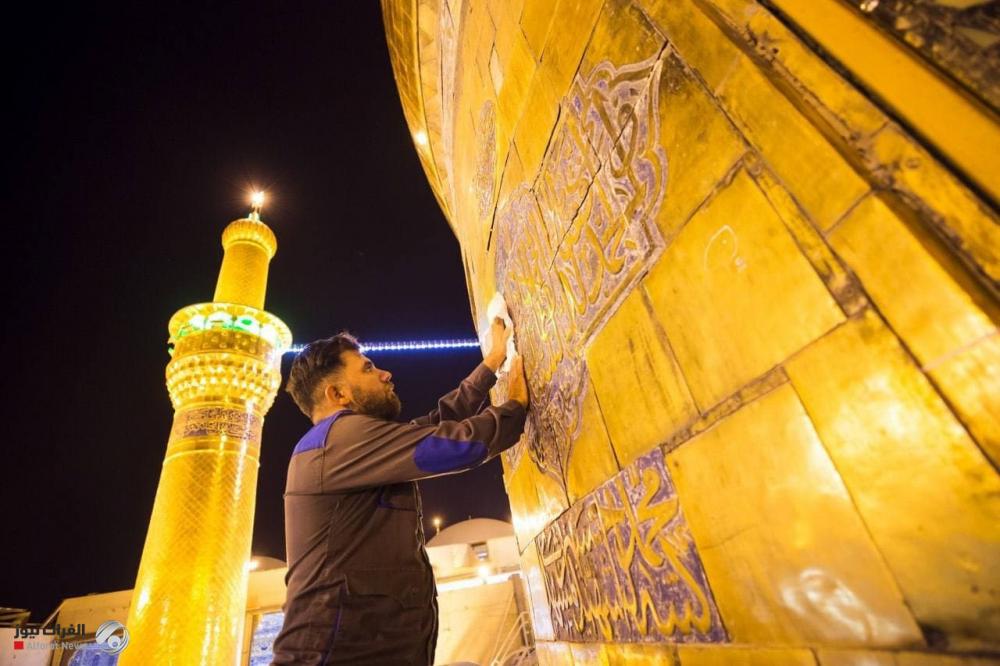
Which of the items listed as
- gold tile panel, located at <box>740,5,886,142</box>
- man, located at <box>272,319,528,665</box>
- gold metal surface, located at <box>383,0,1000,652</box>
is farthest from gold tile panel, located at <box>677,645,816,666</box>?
man, located at <box>272,319,528,665</box>

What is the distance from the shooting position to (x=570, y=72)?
1.25 m

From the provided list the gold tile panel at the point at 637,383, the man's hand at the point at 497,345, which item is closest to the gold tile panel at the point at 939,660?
the gold tile panel at the point at 637,383

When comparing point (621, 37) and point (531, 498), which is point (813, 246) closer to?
point (621, 37)

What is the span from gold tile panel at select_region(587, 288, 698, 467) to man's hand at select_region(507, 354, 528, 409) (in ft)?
1.95

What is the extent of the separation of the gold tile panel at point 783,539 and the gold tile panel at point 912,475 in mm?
24

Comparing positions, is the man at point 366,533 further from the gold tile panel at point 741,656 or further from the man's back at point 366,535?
the gold tile panel at point 741,656

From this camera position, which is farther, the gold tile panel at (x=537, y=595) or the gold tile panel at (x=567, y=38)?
the gold tile panel at (x=537, y=595)

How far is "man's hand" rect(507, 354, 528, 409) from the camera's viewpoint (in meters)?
1.74

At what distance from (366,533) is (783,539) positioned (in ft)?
4.10

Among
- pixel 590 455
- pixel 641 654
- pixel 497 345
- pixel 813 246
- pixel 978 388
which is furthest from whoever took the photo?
pixel 497 345

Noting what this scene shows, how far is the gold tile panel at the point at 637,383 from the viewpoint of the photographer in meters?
0.87

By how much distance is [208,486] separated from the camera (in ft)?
16.7

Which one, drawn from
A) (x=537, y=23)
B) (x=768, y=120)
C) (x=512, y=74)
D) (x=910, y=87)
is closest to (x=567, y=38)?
(x=537, y=23)

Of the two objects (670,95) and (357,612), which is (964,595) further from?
(357,612)
